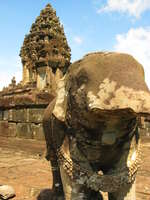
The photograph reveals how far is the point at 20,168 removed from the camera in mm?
4527

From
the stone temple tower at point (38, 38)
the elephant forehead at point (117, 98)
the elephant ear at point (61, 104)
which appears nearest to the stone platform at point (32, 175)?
the elephant ear at point (61, 104)

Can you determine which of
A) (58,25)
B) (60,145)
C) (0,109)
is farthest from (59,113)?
(58,25)

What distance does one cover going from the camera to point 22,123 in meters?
6.99

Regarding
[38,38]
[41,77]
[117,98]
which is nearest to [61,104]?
[117,98]

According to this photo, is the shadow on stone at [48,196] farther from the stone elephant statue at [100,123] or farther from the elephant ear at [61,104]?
the elephant ear at [61,104]

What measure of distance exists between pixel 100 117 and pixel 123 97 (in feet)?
0.75

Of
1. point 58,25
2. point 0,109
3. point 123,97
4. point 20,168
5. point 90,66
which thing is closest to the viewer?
point 123,97

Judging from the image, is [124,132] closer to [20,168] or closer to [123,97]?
[123,97]

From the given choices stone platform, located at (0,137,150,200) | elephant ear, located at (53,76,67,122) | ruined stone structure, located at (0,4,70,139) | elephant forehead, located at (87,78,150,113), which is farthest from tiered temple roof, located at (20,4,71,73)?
elephant forehead, located at (87,78,150,113)

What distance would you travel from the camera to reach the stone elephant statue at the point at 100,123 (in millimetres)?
1491

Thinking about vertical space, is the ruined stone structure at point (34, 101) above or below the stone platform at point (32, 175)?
above

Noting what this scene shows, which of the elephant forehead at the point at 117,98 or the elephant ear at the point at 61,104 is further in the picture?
the elephant ear at the point at 61,104

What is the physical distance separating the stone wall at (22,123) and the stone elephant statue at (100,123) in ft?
14.9

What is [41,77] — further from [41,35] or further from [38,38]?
[38,38]
